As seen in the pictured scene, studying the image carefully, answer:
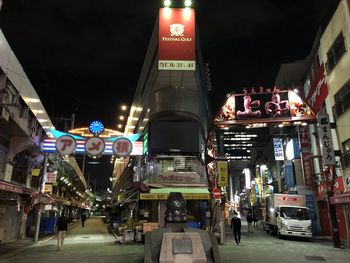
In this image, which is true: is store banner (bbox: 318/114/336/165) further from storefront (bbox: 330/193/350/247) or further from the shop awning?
the shop awning

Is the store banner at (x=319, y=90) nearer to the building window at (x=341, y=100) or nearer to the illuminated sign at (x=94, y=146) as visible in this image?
the building window at (x=341, y=100)

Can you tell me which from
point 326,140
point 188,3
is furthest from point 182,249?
point 188,3

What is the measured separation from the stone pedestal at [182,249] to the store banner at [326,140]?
1345 centimetres

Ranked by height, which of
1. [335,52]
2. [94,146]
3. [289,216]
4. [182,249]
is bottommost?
[182,249]

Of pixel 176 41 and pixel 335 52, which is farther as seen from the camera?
pixel 176 41

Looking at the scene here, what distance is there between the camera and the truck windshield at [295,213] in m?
24.8

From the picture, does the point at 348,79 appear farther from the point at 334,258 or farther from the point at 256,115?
the point at 334,258

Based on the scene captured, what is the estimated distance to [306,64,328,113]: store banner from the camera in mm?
24367

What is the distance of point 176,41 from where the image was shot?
23.5 m

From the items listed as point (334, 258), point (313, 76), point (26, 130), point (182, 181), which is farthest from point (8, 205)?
point (313, 76)

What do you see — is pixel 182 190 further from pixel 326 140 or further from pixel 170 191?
pixel 326 140

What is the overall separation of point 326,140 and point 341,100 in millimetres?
3077

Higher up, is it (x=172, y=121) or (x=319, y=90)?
(x=319, y=90)

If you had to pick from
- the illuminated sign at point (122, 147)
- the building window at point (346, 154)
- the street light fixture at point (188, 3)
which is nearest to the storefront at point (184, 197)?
the illuminated sign at point (122, 147)
